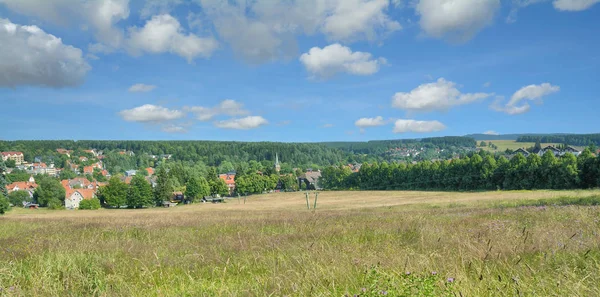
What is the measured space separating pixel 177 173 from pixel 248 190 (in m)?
27.7

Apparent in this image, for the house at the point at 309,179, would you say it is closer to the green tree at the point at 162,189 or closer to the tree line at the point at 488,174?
the tree line at the point at 488,174

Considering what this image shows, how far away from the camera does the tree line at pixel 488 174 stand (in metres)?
64.0

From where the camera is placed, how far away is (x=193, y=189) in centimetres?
9912

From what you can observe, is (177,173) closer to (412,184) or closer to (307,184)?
(307,184)

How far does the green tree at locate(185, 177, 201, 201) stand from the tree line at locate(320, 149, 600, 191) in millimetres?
44945

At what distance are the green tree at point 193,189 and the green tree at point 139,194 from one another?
31.9 feet

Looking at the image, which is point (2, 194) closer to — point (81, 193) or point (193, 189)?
point (193, 189)

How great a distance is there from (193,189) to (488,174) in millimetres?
69873

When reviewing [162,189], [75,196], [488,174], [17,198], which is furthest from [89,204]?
[488,174]

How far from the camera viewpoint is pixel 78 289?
4.91 m

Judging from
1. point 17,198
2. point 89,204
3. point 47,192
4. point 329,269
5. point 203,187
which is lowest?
point 17,198

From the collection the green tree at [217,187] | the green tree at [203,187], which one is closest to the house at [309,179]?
the green tree at [217,187]

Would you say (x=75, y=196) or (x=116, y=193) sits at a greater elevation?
(x=116, y=193)

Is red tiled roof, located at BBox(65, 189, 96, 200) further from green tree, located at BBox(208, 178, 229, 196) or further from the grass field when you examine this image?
the grass field
